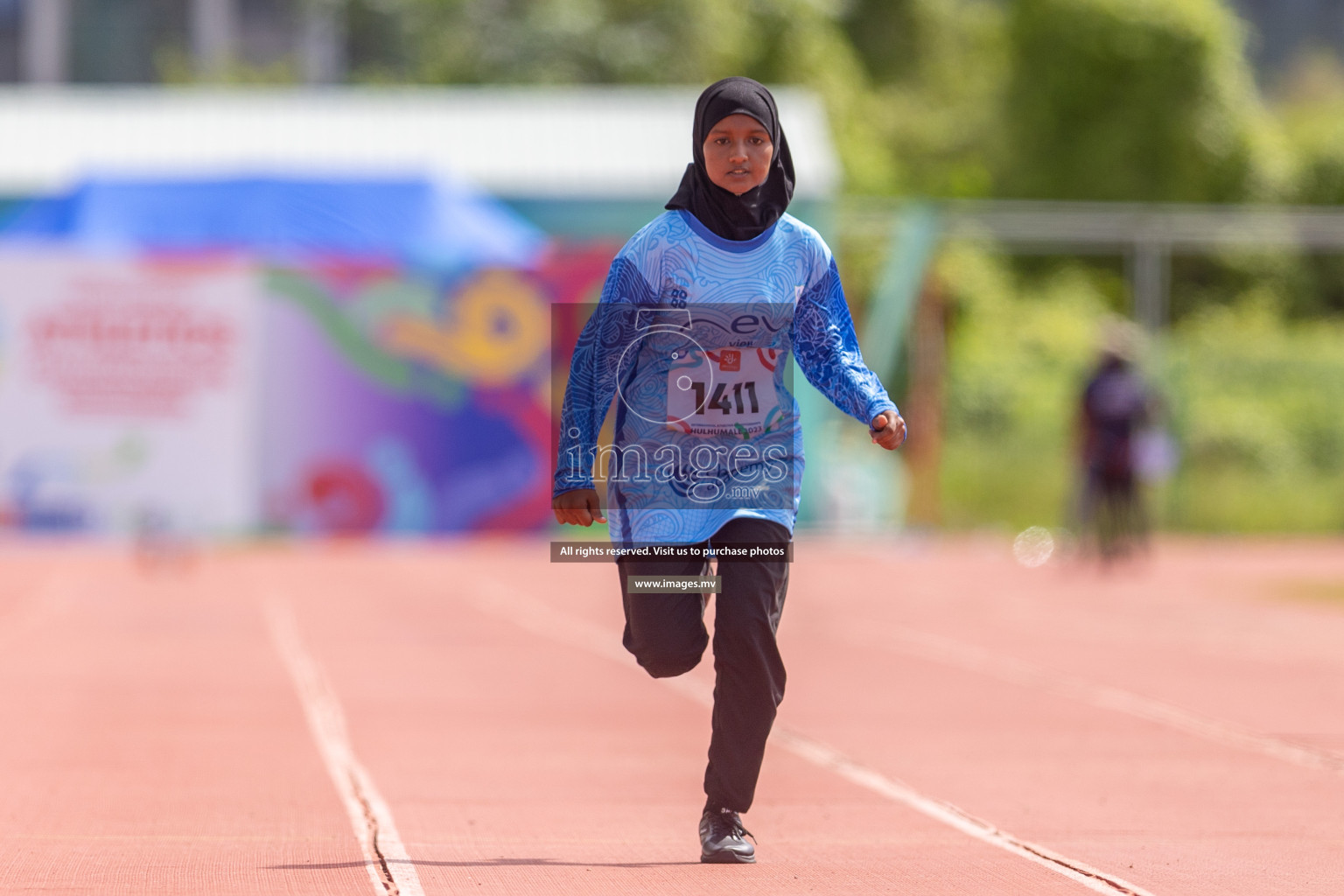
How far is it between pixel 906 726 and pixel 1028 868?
3325 mm

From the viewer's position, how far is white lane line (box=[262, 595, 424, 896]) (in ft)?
18.9

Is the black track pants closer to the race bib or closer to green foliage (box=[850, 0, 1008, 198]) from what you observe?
the race bib

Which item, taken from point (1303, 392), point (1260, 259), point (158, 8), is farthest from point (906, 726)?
point (158, 8)

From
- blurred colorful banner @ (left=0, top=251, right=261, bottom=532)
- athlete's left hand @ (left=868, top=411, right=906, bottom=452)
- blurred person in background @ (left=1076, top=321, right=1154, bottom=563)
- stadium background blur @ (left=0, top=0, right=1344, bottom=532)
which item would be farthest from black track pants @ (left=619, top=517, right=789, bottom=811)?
blurred colorful banner @ (left=0, top=251, right=261, bottom=532)

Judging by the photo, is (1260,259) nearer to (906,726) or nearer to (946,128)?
(946,128)

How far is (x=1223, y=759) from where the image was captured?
27.2 feet

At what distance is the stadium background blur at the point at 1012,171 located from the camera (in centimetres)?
2441

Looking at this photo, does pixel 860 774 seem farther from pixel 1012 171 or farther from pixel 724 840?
pixel 1012 171

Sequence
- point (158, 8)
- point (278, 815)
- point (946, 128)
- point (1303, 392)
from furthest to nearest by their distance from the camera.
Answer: point (158, 8)
point (946, 128)
point (1303, 392)
point (278, 815)

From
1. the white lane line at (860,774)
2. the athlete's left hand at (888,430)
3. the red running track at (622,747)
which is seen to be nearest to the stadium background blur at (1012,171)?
the red running track at (622,747)

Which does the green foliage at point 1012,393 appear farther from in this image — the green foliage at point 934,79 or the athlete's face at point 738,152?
the athlete's face at point 738,152

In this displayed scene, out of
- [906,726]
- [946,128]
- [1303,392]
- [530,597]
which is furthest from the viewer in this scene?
[946,128]

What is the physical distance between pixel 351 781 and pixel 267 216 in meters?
17.2

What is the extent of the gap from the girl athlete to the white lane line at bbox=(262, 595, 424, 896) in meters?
0.89
